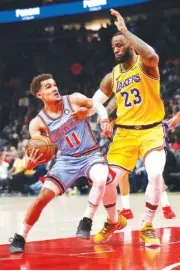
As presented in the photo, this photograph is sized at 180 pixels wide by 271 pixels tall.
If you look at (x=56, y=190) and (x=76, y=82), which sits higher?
(x=76, y=82)

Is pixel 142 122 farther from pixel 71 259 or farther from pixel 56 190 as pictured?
pixel 71 259

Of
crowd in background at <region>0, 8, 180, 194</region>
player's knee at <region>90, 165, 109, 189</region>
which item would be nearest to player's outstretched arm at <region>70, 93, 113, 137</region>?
player's knee at <region>90, 165, 109, 189</region>

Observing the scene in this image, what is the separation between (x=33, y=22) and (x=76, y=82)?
260cm

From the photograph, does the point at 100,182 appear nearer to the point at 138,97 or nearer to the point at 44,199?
the point at 44,199

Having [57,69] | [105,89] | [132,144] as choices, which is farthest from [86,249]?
[57,69]

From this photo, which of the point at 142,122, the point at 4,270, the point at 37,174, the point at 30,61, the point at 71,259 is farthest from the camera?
the point at 30,61

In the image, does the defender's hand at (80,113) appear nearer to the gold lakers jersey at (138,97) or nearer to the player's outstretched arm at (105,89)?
the gold lakers jersey at (138,97)

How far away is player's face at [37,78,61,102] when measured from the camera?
19.8 feet

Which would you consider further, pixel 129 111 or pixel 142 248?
pixel 129 111

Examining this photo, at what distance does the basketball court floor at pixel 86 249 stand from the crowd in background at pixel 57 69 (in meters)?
6.06

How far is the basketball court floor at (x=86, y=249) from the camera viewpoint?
4.95 m

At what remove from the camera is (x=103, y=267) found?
4801 millimetres

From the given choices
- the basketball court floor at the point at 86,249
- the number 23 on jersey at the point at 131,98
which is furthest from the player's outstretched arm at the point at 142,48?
the basketball court floor at the point at 86,249

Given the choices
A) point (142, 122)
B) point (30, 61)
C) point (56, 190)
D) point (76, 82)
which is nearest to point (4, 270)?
point (56, 190)
